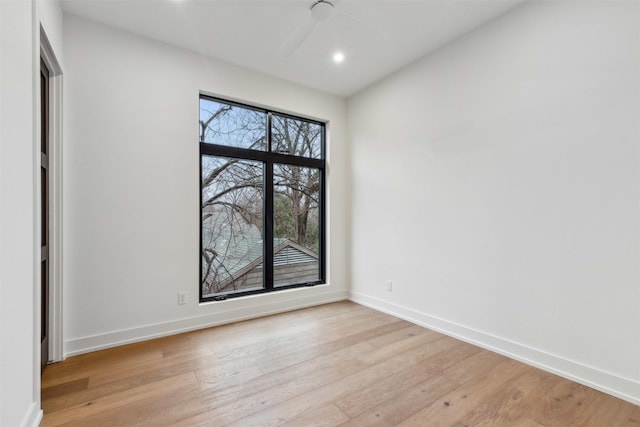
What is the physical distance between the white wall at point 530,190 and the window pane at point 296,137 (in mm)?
1031

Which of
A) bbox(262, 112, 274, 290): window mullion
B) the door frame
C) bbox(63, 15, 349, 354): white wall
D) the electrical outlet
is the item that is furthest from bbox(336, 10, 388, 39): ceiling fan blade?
the electrical outlet

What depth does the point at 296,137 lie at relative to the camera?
12.1 ft

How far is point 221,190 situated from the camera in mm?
3139

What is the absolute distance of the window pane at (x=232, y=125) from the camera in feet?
10.1

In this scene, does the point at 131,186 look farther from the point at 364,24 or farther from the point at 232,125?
the point at 364,24

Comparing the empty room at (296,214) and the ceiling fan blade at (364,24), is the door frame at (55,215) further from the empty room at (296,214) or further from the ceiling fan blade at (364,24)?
the ceiling fan blade at (364,24)

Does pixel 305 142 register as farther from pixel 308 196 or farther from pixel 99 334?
pixel 99 334

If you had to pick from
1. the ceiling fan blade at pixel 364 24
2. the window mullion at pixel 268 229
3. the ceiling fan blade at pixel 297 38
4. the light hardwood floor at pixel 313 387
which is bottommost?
the light hardwood floor at pixel 313 387

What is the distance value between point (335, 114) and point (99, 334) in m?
3.42

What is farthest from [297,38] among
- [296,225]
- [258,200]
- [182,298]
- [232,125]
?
[182,298]

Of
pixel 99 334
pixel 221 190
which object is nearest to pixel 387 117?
pixel 221 190

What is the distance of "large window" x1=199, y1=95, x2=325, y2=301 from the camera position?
121 inches
